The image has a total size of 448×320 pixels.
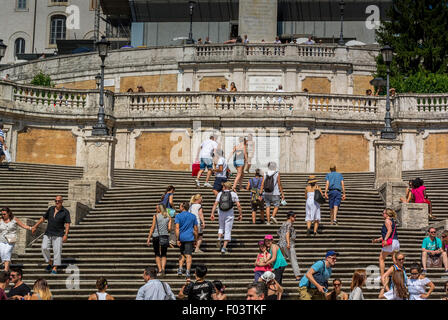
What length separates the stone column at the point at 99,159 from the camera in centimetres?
2617

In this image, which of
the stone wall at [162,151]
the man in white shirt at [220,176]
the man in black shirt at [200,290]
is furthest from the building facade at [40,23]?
the man in black shirt at [200,290]

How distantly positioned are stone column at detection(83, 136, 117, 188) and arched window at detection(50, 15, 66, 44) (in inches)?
1948

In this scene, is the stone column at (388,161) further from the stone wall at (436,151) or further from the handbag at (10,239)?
the handbag at (10,239)

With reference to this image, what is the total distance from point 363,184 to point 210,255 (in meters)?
9.89

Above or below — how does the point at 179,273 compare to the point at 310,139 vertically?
below

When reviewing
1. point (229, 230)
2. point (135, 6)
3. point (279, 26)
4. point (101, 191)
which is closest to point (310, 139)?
point (101, 191)

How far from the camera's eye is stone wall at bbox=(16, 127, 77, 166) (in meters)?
34.2

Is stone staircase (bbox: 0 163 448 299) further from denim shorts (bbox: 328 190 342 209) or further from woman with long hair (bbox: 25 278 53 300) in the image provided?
woman with long hair (bbox: 25 278 53 300)

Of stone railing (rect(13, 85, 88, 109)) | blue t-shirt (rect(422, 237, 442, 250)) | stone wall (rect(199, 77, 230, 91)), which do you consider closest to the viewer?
blue t-shirt (rect(422, 237, 442, 250))

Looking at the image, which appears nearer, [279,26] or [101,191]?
[101,191]

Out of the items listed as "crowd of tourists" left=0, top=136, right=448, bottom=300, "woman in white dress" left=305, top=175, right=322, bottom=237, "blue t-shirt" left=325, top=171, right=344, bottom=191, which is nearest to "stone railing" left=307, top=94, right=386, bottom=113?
"crowd of tourists" left=0, top=136, right=448, bottom=300

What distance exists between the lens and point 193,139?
34906 millimetres

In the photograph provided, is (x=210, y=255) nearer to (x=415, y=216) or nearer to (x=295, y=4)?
(x=415, y=216)

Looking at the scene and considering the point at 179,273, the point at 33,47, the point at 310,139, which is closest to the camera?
the point at 179,273
